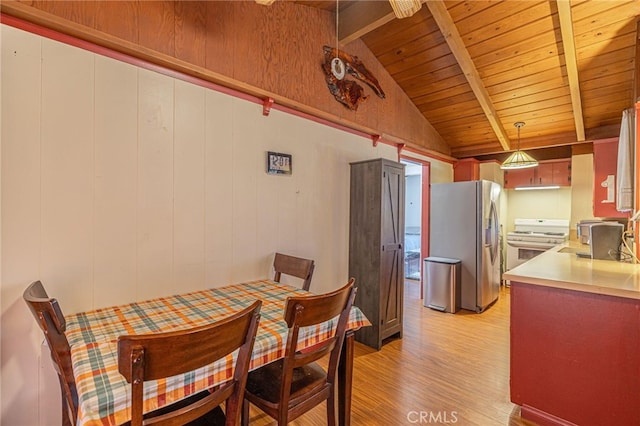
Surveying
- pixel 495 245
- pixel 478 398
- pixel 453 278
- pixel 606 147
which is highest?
pixel 606 147

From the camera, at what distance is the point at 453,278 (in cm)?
408

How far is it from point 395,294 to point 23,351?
2857 mm

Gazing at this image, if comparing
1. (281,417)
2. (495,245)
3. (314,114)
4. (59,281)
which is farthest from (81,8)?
(495,245)

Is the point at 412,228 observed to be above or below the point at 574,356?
above

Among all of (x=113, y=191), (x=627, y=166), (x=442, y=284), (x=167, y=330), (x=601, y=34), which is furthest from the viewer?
(x=442, y=284)

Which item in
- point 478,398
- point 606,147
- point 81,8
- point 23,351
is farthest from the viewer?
point 606,147

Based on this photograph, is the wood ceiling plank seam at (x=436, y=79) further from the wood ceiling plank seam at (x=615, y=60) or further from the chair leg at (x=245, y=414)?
the chair leg at (x=245, y=414)

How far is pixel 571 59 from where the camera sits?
3.03 meters

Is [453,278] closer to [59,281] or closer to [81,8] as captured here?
[59,281]

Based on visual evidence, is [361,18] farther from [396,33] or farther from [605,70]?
[605,70]

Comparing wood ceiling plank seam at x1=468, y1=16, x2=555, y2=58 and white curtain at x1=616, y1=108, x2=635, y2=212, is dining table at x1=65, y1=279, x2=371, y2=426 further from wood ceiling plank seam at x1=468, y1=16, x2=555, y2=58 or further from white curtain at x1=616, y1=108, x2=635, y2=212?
wood ceiling plank seam at x1=468, y1=16, x2=555, y2=58

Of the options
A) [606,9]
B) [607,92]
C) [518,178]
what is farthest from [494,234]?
[606,9]

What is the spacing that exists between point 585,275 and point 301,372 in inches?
75.5

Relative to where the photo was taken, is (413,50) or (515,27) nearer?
(515,27)
